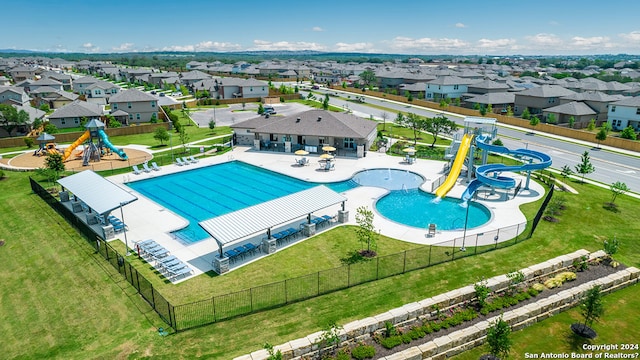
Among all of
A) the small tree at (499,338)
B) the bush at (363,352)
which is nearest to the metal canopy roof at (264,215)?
the bush at (363,352)

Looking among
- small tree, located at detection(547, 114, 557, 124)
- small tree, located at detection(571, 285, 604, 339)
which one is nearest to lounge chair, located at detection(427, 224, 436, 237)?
small tree, located at detection(571, 285, 604, 339)

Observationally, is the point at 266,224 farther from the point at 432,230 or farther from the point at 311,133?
the point at 311,133

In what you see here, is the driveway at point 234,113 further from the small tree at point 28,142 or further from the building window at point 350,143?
the small tree at point 28,142

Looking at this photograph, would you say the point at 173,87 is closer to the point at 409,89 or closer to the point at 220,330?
the point at 409,89

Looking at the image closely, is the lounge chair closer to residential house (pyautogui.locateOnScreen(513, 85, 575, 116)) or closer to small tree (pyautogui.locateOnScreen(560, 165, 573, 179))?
small tree (pyautogui.locateOnScreen(560, 165, 573, 179))

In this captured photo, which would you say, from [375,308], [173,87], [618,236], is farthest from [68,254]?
[173,87]
